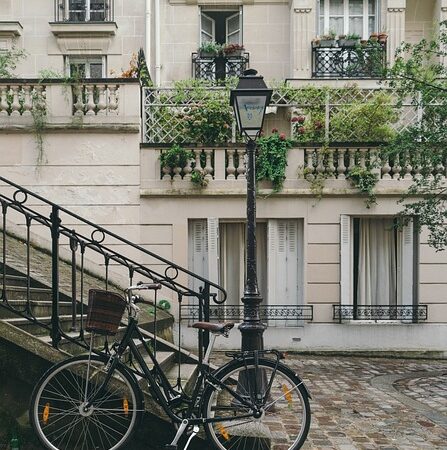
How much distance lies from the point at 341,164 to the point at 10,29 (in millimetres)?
9961

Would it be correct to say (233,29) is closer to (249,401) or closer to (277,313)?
(277,313)

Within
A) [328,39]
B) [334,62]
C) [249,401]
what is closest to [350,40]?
[328,39]

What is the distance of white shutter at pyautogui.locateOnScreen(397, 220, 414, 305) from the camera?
43.7 feet

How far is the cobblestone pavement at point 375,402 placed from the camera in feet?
21.2

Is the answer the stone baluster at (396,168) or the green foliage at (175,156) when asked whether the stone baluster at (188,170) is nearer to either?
the green foliage at (175,156)

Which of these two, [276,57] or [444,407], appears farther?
[276,57]

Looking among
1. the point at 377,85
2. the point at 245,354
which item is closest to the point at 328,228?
the point at 377,85

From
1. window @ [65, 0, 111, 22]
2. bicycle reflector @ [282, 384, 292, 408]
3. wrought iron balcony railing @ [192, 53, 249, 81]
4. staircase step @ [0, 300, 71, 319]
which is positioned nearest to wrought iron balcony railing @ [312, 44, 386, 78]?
wrought iron balcony railing @ [192, 53, 249, 81]

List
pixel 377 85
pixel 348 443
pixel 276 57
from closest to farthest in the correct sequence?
pixel 348 443 → pixel 377 85 → pixel 276 57

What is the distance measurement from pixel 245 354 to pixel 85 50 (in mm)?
14443

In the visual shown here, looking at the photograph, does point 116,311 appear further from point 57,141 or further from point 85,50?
point 85,50

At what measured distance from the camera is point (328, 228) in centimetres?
1324

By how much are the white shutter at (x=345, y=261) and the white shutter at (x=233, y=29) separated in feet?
23.4

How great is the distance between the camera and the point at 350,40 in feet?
55.6
